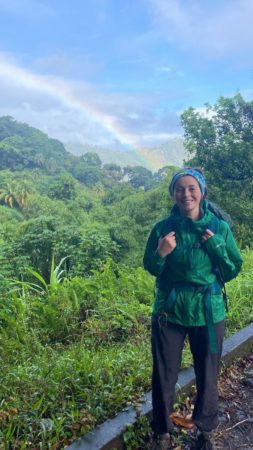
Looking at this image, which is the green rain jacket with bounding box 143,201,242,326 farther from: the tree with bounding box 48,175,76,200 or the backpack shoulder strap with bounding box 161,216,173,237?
the tree with bounding box 48,175,76,200

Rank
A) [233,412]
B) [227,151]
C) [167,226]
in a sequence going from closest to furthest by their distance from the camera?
[167,226]
[233,412]
[227,151]

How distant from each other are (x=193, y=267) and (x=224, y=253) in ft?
0.58

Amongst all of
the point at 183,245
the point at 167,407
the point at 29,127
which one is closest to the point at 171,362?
the point at 167,407

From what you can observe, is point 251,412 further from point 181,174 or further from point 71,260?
point 71,260

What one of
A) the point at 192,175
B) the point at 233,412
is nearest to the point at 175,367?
the point at 233,412

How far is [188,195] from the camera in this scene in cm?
219

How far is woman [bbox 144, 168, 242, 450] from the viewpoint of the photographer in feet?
7.20

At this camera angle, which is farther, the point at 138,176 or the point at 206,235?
the point at 138,176

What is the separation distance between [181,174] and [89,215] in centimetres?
2747

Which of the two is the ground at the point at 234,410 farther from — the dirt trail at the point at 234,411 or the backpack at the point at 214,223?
the backpack at the point at 214,223

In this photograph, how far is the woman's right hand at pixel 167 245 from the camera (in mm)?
2145

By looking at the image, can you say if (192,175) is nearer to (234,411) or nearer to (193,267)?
(193,267)

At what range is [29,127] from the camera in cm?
7906

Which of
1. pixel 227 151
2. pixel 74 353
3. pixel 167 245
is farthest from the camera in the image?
pixel 227 151
